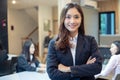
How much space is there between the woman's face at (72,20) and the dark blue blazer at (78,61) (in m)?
0.08

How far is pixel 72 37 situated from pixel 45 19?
28.8 ft

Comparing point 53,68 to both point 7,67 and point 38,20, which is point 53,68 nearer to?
point 7,67

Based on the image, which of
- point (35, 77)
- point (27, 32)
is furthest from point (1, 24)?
point (27, 32)

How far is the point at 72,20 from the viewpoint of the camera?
5.23 ft

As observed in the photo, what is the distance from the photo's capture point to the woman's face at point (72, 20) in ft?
5.22

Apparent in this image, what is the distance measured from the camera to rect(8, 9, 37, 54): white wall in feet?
36.9

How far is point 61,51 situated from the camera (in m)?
1.59

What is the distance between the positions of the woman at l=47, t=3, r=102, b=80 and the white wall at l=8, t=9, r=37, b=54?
9.82 metres

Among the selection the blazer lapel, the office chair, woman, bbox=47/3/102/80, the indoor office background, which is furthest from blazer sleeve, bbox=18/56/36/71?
the blazer lapel

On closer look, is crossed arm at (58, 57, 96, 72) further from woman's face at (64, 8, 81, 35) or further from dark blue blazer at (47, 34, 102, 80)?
woman's face at (64, 8, 81, 35)

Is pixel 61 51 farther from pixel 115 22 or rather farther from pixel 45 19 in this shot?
pixel 45 19

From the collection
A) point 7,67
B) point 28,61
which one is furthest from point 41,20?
point 28,61

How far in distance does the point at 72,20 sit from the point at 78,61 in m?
0.30

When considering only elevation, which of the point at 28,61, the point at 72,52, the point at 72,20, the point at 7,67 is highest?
the point at 72,20
